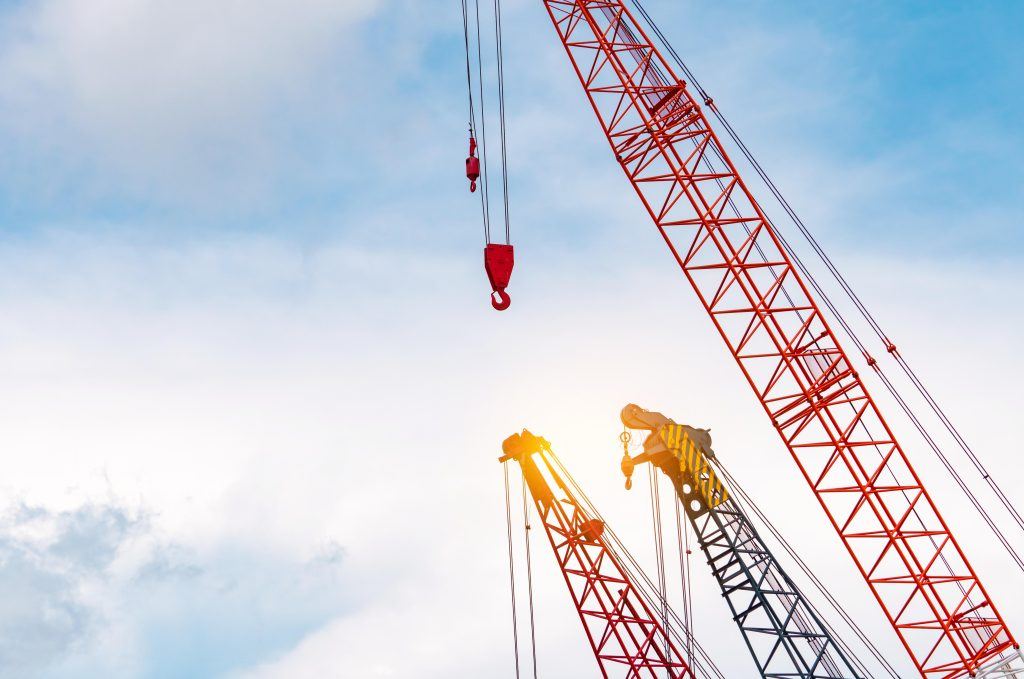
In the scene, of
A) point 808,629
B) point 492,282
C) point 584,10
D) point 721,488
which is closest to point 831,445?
point 721,488

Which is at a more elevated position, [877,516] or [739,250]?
[739,250]

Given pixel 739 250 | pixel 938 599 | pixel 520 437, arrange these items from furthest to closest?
pixel 520 437, pixel 739 250, pixel 938 599

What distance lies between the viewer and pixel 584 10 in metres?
42.8

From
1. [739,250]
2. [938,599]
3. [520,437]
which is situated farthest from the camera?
[520,437]

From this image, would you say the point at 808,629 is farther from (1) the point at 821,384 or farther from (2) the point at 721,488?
(1) the point at 821,384

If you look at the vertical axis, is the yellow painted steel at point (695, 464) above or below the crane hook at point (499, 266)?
below

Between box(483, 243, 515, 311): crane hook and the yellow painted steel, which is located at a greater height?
box(483, 243, 515, 311): crane hook

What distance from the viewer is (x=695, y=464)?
41.1m

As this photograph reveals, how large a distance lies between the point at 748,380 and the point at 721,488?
505 centimetres

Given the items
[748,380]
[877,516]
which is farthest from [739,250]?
[877,516]

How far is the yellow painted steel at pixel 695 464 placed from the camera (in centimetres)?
4100

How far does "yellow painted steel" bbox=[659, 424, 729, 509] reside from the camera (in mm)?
41000

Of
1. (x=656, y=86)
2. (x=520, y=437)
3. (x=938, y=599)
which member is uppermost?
(x=656, y=86)

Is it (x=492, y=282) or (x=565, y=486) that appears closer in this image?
(x=492, y=282)
